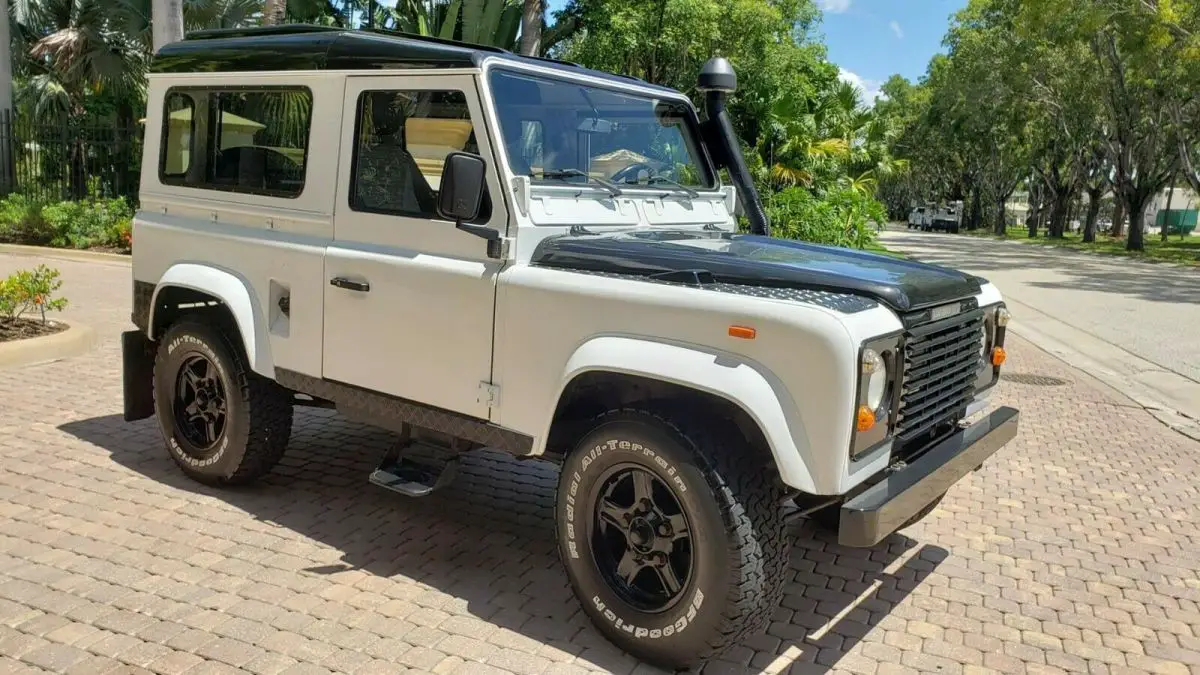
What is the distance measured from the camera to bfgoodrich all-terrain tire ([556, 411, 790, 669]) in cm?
325

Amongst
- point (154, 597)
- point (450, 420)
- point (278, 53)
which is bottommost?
point (154, 597)

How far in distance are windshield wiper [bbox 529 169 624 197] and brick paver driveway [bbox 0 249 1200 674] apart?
5.72ft

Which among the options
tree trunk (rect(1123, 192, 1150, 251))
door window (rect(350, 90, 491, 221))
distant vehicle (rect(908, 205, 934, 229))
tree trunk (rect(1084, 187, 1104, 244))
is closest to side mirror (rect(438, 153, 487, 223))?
door window (rect(350, 90, 491, 221))

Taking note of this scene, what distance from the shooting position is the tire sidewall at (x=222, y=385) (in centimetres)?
484

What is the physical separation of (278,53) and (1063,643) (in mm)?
4340

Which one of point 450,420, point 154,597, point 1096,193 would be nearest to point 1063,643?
point 450,420

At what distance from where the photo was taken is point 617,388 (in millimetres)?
3758

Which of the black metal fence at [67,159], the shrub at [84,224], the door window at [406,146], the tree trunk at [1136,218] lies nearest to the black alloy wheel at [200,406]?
the door window at [406,146]

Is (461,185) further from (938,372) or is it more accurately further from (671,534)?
(938,372)

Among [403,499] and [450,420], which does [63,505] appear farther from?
[450,420]

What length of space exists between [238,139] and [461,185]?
1.84 m

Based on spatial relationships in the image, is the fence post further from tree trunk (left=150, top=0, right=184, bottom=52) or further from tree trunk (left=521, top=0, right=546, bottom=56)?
tree trunk (left=521, top=0, right=546, bottom=56)

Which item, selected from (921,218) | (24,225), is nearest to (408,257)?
(24,225)

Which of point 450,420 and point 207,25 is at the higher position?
point 207,25
